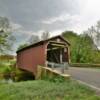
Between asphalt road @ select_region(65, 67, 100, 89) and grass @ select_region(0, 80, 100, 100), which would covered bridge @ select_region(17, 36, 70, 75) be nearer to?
asphalt road @ select_region(65, 67, 100, 89)

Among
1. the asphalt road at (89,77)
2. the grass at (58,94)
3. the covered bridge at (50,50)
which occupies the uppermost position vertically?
the covered bridge at (50,50)

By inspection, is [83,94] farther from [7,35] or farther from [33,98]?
[7,35]

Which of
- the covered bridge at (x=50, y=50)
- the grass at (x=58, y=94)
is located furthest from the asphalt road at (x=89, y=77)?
the covered bridge at (x=50, y=50)

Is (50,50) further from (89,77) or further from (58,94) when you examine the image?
(58,94)

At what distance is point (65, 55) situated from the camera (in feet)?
71.2

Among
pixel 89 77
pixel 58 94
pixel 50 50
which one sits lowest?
pixel 58 94

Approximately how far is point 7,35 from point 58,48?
1489 centimetres

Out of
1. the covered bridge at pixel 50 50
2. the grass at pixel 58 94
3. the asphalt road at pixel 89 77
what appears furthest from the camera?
the covered bridge at pixel 50 50

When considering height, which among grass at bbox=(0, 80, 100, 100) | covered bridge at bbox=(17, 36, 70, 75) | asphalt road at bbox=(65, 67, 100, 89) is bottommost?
grass at bbox=(0, 80, 100, 100)

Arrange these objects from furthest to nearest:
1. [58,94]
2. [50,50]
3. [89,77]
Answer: [50,50] < [89,77] < [58,94]

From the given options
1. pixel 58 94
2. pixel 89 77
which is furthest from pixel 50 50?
pixel 58 94

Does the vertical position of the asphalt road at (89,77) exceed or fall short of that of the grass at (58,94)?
it exceeds it

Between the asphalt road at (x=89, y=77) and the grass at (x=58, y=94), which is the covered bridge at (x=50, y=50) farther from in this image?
the grass at (x=58, y=94)

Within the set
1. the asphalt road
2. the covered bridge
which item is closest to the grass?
the asphalt road
